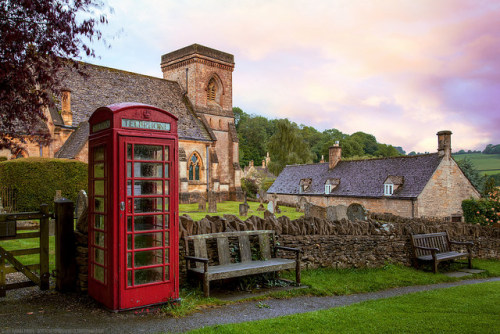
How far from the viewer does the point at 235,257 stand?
7.83 metres

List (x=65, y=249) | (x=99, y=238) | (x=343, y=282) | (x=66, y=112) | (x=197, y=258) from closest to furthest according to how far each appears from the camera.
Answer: (x=99, y=238) → (x=197, y=258) → (x=65, y=249) → (x=343, y=282) → (x=66, y=112)

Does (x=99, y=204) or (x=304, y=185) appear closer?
(x=99, y=204)

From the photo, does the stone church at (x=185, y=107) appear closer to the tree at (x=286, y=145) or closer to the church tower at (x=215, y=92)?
the church tower at (x=215, y=92)

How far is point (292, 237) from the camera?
29.1 feet

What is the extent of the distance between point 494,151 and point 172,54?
7575cm

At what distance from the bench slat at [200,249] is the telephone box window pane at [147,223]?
4.21 feet

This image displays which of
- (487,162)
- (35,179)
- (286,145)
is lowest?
(35,179)

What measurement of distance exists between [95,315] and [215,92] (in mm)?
38854

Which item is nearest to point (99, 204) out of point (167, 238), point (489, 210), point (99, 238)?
point (99, 238)

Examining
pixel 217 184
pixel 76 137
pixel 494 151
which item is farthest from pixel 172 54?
pixel 494 151

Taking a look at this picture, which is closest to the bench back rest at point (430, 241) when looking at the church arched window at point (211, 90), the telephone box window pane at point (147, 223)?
the telephone box window pane at point (147, 223)

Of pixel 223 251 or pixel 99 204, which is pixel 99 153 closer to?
pixel 99 204

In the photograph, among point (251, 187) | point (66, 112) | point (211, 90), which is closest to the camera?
point (66, 112)

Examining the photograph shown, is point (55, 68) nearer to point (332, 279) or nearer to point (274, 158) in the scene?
point (332, 279)
